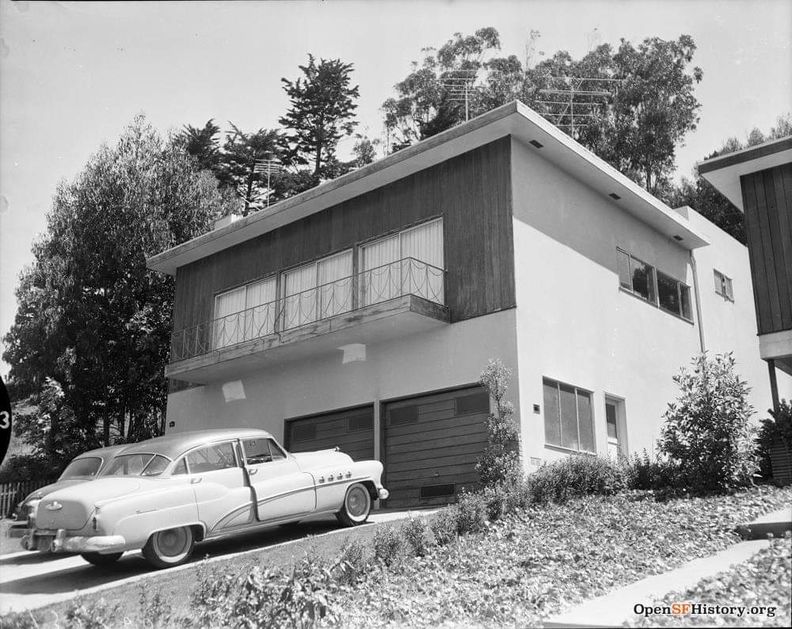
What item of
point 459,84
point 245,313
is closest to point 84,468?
point 245,313

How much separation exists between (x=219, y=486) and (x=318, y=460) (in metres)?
1.73

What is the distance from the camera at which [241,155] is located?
36125 millimetres

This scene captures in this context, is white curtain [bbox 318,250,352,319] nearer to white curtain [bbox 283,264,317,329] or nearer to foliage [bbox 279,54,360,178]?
white curtain [bbox 283,264,317,329]

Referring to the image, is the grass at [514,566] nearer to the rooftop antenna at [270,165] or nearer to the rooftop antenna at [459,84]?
the rooftop antenna at [270,165]

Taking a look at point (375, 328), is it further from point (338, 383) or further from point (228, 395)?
point (228, 395)

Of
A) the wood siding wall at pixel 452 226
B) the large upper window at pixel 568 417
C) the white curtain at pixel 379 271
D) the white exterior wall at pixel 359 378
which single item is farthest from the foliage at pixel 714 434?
the white curtain at pixel 379 271

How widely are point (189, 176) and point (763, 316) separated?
18.2m

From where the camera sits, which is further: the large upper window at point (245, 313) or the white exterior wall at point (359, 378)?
the large upper window at point (245, 313)

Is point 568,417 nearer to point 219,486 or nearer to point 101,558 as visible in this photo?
point 219,486

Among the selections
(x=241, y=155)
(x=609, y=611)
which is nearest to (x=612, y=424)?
(x=609, y=611)

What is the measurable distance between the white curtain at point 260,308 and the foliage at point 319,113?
14.4 meters

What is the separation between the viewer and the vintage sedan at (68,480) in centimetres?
1073

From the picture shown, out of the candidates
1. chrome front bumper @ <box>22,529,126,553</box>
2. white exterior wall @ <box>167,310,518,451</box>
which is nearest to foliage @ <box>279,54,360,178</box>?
white exterior wall @ <box>167,310,518,451</box>

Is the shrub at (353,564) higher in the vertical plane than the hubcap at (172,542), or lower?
lower
